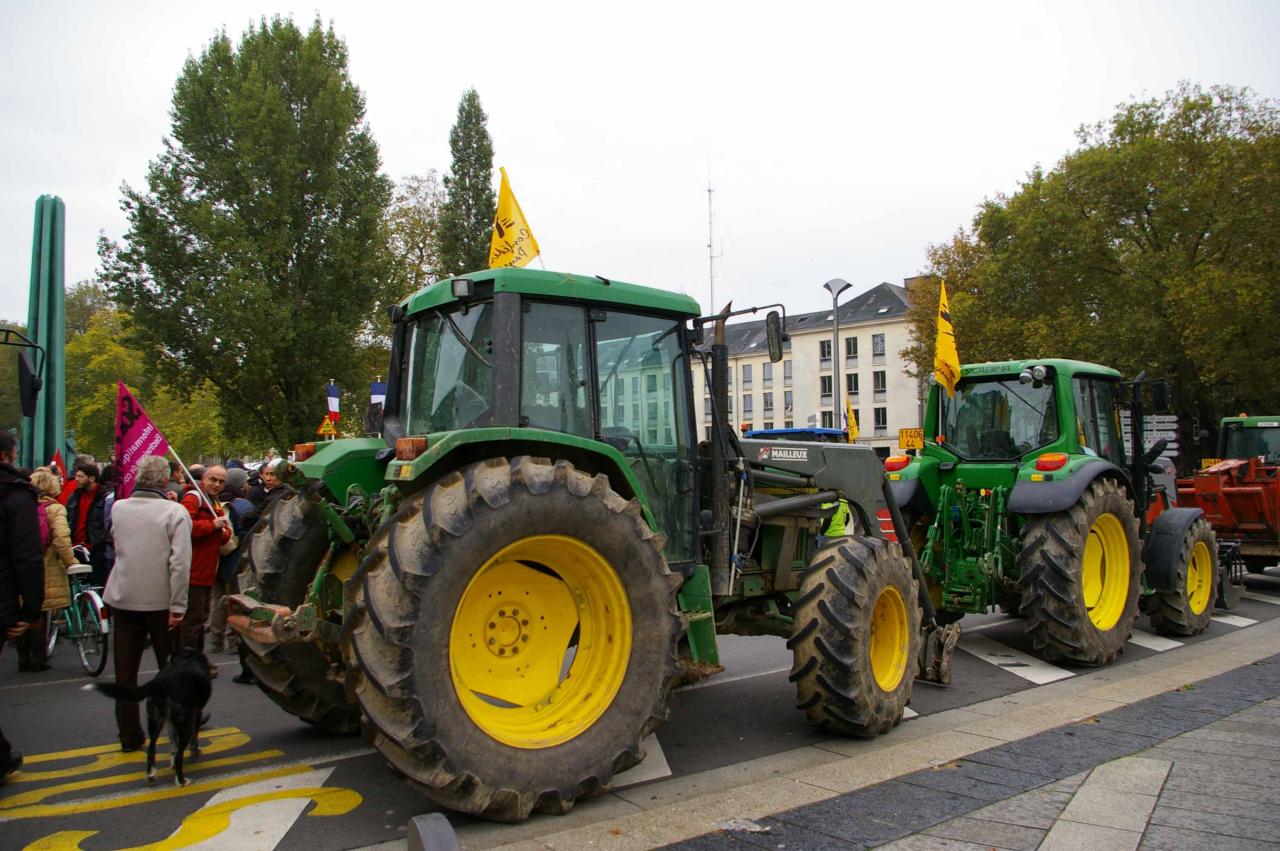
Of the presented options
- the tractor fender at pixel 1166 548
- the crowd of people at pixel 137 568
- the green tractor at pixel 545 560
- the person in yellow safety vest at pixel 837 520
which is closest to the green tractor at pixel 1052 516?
the tractor fender at pixel 1166 548

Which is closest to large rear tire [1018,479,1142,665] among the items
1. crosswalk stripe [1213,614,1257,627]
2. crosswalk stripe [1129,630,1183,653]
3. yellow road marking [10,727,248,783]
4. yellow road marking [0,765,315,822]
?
crosswalk stripe [1129,630,1183,653]

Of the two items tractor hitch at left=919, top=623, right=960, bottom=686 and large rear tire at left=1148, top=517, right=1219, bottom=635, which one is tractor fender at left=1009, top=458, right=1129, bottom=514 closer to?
tractor hitch at left=919, top=623, right=960, bottom=686

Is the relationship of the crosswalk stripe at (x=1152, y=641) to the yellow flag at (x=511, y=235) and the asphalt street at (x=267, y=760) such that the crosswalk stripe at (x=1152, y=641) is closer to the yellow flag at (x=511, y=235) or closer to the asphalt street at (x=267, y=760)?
the asphalt street at (x=267, y=760)

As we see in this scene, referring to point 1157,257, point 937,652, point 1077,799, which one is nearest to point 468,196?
point 1157,257

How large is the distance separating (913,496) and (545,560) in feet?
16.9

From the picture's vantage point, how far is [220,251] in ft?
73.0

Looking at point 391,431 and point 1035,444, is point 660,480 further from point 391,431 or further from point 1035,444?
point 1035,444

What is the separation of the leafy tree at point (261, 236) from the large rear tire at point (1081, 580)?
64.4 feet

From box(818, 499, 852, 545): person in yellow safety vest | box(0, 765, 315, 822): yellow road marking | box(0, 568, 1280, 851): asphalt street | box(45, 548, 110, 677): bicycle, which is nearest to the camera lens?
box(0, 568, 1280, 851): asphalt street

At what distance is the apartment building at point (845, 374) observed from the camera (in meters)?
64.7

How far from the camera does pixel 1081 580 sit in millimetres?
7938

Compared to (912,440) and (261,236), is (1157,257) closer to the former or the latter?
(912,440)

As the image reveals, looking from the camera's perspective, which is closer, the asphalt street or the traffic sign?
the asphalt street

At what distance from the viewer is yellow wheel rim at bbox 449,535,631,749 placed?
14.6 feet
